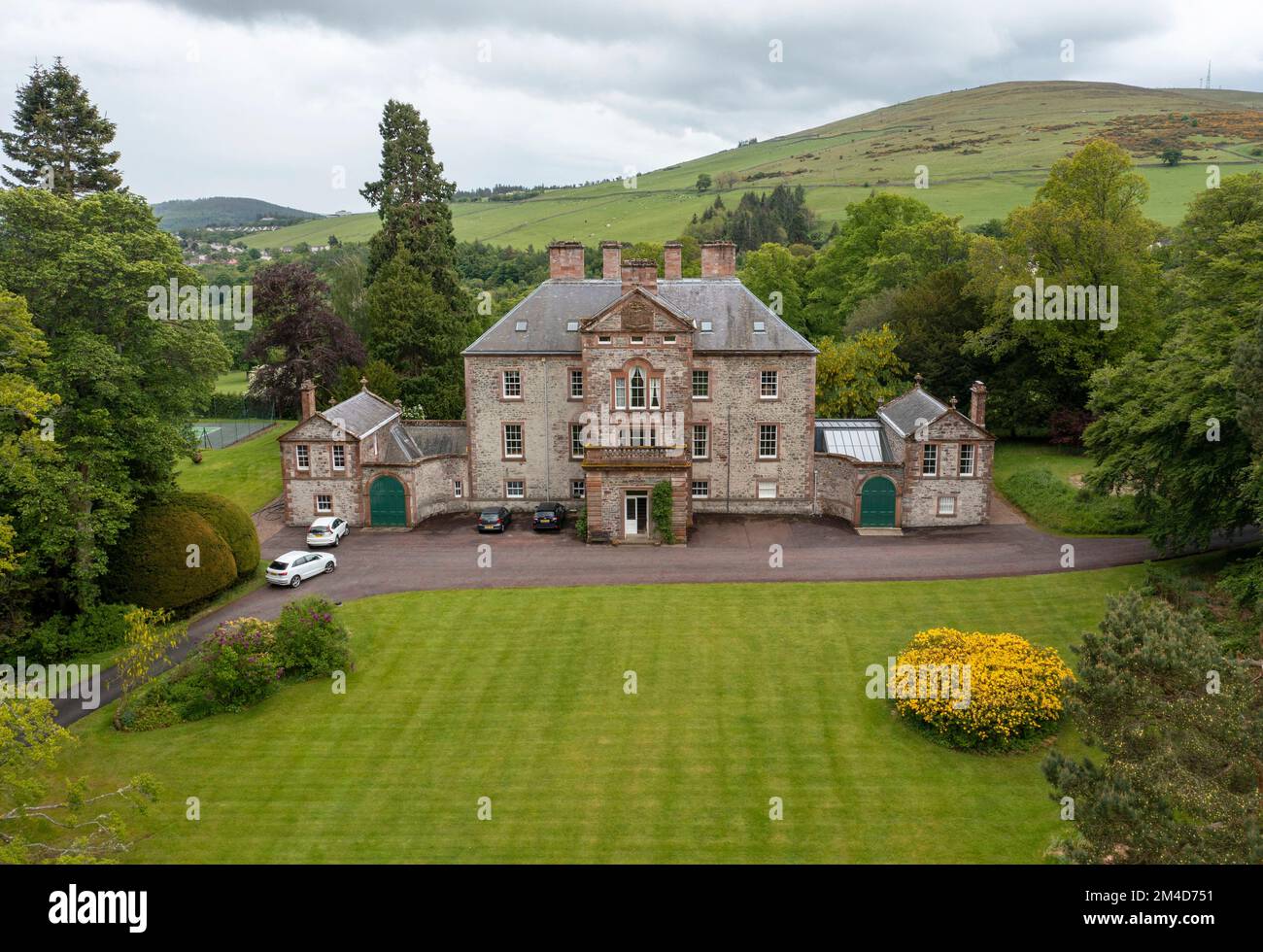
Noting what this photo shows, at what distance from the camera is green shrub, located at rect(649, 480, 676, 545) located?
46438 mm

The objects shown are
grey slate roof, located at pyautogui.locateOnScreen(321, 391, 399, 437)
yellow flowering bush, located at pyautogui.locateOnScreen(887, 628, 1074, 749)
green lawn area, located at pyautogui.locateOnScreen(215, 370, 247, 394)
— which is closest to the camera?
yellow flowering bush, located at pyautogui.locateOnScreen(887, 628, 1074, 749)

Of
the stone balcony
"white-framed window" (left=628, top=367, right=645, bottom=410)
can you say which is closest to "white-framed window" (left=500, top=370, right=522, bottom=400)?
"white-framed window" (left=628, top=367, right=645, bottom=410)

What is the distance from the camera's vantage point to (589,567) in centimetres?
4362

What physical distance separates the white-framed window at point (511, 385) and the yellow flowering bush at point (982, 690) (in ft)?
95.4

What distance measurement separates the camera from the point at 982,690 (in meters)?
28.0

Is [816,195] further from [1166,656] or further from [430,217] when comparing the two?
[1166,656]

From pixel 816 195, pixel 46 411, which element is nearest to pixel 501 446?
pixel 46 411

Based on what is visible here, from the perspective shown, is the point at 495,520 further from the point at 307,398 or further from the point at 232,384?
the point at 232,384

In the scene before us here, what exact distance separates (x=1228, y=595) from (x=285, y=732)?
3408 centimetres

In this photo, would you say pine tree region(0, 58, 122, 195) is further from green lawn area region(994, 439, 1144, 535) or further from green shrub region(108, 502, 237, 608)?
green lawn area region(994, 439, 1144, 535)

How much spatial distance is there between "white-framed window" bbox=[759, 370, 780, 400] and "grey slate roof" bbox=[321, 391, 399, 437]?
22373mm

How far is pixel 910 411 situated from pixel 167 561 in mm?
39101

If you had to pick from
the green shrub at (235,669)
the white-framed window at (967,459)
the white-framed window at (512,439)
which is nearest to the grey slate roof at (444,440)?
the white-framed window at (512,439)

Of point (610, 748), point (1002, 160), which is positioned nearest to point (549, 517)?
point (610, 748)
